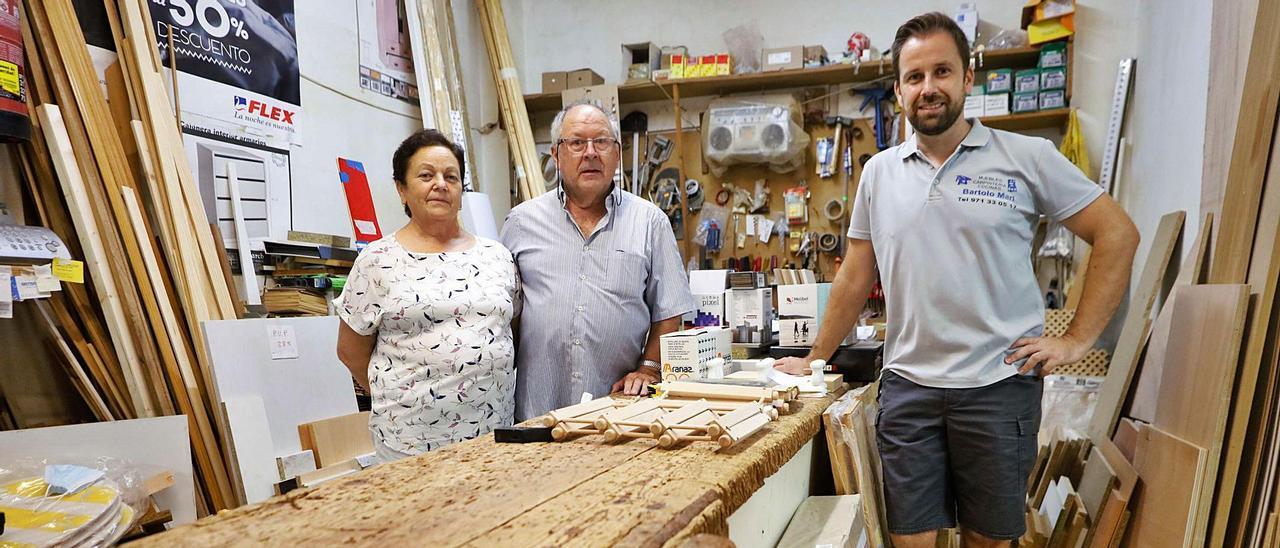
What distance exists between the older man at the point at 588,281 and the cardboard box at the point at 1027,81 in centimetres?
302

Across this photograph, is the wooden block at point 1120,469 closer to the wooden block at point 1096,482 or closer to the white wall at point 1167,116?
the wooden block at point 1096,482

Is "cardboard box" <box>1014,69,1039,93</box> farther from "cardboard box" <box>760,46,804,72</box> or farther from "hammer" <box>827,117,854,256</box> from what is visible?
"cardboard box" <box>760,46,804,72</box>

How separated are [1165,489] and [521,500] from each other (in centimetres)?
194

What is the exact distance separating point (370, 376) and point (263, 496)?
108cm

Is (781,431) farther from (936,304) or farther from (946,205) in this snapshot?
(946,205)

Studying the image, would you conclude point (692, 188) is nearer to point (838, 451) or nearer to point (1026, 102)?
point (1026, 102)

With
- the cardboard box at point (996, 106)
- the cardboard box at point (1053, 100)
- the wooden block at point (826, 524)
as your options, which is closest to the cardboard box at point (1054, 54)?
the cardboard box at point (1053, 100)

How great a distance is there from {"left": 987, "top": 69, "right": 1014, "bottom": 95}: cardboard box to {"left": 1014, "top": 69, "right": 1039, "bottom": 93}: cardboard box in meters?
0.04

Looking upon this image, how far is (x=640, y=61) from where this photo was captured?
5.22 m

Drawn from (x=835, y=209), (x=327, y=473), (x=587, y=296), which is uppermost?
(x=835, y=209)

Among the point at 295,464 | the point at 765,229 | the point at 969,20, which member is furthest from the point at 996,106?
the point at 295,464

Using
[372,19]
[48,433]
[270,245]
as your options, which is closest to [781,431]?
[48,433]

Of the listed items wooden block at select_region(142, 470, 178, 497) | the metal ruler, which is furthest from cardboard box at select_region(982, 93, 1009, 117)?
wooden block at select_region(142, 470, 178, 497)

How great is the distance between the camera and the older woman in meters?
1.93
